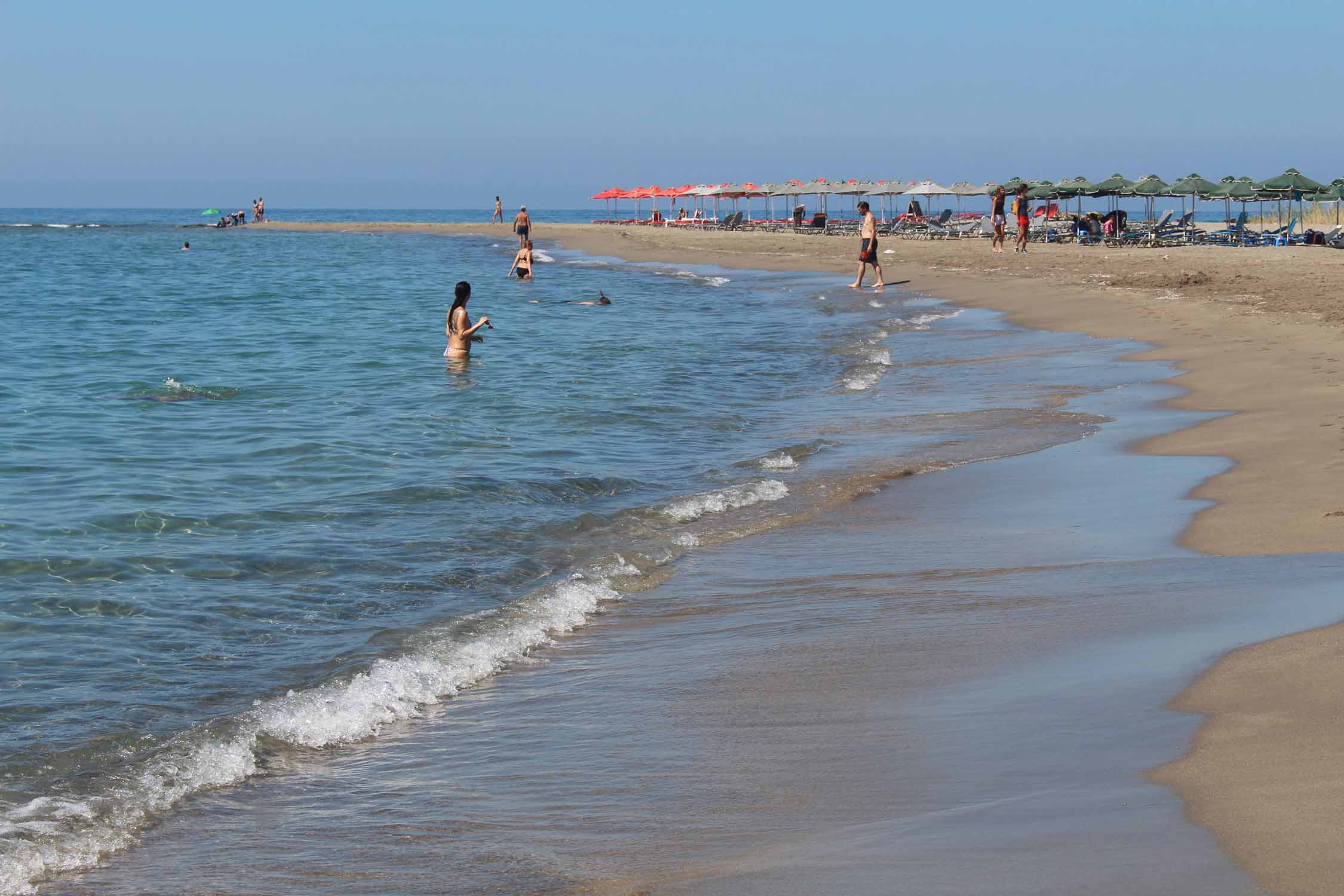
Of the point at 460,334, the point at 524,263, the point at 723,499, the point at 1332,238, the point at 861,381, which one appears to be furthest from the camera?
the point at 524,263

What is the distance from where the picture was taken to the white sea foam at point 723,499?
26.2 ft

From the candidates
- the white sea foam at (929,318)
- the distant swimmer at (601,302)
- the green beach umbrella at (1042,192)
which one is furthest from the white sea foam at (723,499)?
the green beach umbrella at (1042,192)

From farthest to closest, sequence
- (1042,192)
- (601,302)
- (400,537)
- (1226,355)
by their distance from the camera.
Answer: (1042,192)
(601,302)
(1226,355)
(400,537)

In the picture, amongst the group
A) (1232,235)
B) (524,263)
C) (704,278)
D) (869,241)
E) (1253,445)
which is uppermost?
(1232,235)

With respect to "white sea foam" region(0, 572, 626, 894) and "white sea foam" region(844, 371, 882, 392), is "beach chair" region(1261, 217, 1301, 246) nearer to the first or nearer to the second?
"white sea foam" region(844, 371, 882, 392)

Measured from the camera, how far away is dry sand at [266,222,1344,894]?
9.77 ft

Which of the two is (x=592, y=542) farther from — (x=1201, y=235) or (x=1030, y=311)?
(x=1201, y=235)

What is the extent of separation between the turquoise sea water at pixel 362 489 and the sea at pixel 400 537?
3 cm

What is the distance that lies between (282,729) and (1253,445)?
659cm

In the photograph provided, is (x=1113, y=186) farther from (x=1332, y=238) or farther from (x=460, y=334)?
(x=460, y=334)

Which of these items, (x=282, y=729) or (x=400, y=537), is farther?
(x=400, y=537)

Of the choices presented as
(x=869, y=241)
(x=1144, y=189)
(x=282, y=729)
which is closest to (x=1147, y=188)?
(x=1144, y=189)

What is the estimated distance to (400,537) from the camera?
24.5ft

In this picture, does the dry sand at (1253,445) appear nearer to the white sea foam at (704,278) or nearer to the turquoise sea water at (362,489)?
the turquoise sea water at (362,489)
